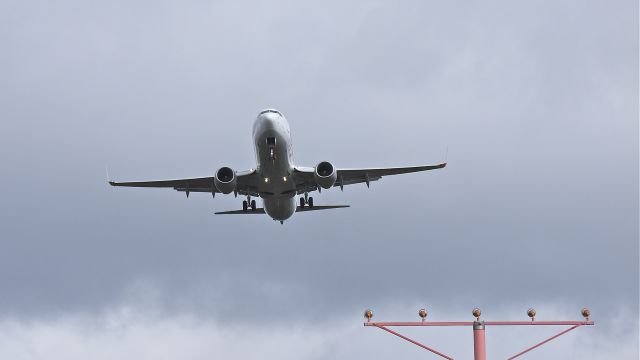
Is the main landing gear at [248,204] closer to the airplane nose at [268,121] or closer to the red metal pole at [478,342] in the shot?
the airplane nose at [268,121]

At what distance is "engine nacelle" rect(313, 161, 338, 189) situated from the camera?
65875 millimetres

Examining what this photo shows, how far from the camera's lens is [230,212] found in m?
75.9

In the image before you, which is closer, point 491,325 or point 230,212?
point 491,325

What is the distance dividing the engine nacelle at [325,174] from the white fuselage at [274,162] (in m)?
1.66

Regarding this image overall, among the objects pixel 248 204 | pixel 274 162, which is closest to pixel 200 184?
pixel 248 204

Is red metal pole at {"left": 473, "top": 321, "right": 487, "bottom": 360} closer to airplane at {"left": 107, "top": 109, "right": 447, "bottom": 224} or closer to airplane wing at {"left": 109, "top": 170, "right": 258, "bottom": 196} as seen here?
airplane at {"left": 107, "top": 109, "right": 447, "bottom": 224}

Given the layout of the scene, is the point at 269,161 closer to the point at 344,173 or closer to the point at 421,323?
the point at 344,173

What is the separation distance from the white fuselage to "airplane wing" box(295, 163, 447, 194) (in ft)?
3.54

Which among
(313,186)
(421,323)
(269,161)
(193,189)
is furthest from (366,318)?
(193,189)

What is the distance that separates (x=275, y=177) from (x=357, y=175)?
8.56 metres

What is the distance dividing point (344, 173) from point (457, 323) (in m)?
35.1

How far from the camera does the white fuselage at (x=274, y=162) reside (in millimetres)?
62844

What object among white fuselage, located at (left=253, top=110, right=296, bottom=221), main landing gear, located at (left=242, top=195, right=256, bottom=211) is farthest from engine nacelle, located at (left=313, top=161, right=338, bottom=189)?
main landing gear, located at (left=242, top=195, right=256, bottom=211)

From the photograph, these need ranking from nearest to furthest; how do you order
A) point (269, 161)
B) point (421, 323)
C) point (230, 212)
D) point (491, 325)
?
point (421, 323), point (491, 325), point (269, 161), point (230, 212)
